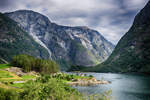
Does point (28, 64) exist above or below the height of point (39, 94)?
above

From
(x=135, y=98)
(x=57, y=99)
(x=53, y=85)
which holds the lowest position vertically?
(x=135, y=98)

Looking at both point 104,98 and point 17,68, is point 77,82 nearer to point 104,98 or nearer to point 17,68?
point 17,68

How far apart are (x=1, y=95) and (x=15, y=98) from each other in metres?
3.26

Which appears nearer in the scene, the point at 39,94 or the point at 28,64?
the point at 39,94

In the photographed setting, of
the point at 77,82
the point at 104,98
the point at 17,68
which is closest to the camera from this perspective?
the point at 104,98

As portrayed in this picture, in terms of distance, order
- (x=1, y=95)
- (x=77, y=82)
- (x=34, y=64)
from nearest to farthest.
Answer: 1. (x=1, y=95)
2. (x=77, y=82)
3. (x=34, y=64)

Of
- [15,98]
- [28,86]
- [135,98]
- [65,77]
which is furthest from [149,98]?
[65,77]

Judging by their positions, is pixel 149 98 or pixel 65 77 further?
pixel 65 77

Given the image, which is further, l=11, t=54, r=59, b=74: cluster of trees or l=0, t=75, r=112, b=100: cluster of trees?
l=11, t=54, r=59, b=74: cluster of trees

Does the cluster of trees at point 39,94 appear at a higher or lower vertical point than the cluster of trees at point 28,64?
lower

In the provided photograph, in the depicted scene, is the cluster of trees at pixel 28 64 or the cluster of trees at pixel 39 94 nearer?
the cluster of trees at pixel 39 94

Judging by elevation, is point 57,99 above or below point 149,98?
above

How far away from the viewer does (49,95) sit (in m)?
45.7

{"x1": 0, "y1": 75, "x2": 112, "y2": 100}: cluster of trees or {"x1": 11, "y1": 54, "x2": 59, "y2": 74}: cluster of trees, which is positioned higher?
{"x1": 11, "y1": 54, "x2": 59, "y2": 74}: cluster of trees
